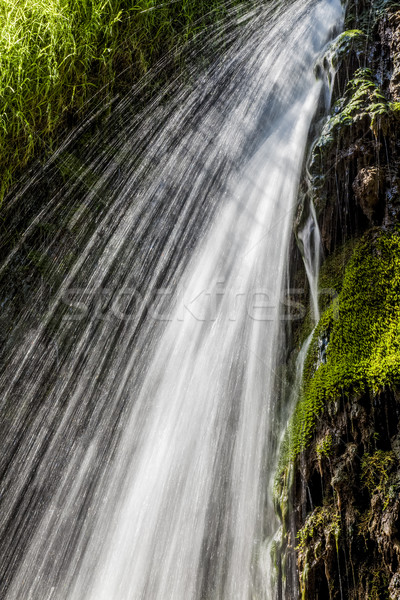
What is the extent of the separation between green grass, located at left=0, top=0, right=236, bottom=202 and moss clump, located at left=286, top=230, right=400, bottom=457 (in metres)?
3.51

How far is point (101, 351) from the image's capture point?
396 centimetres

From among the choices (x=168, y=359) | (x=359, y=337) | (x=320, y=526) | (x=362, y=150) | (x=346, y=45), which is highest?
(x=346, y=45)

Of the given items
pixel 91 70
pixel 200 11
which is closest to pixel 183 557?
pixel 91 70

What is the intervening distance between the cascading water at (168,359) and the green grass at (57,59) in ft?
1.89

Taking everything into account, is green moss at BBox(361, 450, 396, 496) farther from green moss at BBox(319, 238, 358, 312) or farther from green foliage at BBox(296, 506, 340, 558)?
green moss at BBox(319, 238, 358, 312)

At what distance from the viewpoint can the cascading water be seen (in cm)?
280

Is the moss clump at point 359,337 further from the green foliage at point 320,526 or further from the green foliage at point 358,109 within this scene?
the green foliage at point 358,109

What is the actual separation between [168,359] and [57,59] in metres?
3.42

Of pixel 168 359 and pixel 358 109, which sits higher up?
pixel 358 109

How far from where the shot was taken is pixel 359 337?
7.96 feet

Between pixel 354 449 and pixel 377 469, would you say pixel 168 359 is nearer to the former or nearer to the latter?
pixel 354 449

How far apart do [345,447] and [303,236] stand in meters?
1.60

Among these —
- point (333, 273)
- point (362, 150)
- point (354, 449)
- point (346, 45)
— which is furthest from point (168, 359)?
point (346, 45)

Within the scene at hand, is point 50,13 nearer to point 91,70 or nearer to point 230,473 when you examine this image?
point 91,70
